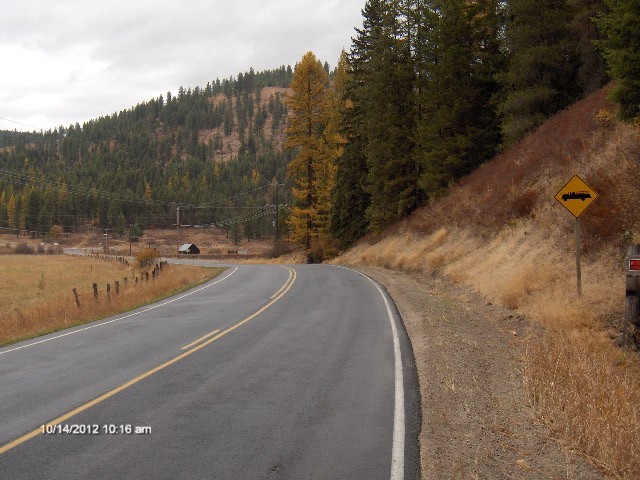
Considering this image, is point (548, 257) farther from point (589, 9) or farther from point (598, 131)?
point (589, 9)

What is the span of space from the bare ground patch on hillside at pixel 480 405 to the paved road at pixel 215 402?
311mm

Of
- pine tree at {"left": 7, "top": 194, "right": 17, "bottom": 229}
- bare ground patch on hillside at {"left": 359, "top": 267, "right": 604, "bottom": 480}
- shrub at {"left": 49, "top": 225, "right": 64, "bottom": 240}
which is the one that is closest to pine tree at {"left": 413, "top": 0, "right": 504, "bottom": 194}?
bare ground patch on hillside at {"left": 359, "top": 267, "right": 604, "bottom": 480}

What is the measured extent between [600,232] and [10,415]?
1346 cm

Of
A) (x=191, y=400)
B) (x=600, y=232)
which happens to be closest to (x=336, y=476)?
(x=191, y=400)

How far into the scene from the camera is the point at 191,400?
7613mm

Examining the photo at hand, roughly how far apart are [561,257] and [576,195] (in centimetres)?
271

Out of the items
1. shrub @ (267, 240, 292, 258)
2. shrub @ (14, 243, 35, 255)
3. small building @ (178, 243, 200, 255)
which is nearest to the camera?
shrub @ (267, 240, 292, 258)

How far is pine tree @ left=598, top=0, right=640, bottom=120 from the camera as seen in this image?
522 inches

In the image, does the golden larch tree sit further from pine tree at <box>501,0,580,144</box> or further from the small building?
the small building

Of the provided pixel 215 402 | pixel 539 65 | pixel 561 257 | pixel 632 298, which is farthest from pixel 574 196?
pixel 539 65

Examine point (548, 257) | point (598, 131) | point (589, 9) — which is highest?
point (589, 9)

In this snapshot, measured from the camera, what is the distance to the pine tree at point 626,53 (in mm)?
13250

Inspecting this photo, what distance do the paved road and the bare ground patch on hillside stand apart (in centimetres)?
31

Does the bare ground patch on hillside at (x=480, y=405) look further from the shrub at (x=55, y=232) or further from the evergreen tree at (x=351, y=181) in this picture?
the shrub at (x=55, y=232)
